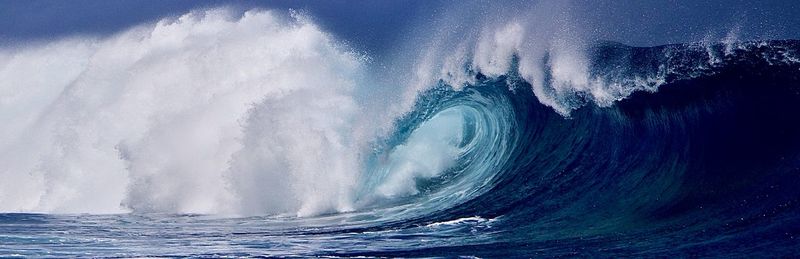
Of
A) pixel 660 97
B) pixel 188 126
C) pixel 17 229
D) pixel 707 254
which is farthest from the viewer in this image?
pixel 188 126

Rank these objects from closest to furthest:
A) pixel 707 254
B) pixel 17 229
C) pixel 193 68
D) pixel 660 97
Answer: pixel 707 254 → pixel 17 229 → pixel 660 97 → pixel 193 68

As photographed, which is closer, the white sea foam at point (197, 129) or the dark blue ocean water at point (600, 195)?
the dark blue ocean water at point (600, 195)

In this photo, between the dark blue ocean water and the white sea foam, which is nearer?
the dark blue ocean water

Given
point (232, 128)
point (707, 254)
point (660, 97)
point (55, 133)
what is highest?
point (55, 133)

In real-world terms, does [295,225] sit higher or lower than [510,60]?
lower

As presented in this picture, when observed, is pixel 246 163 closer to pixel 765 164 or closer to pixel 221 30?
pixel 221 30

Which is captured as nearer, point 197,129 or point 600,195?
point 600,195

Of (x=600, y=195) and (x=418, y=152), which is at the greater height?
(x=418, y=152)

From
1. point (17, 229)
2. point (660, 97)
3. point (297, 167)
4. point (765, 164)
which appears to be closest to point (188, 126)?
point (297, 167)
